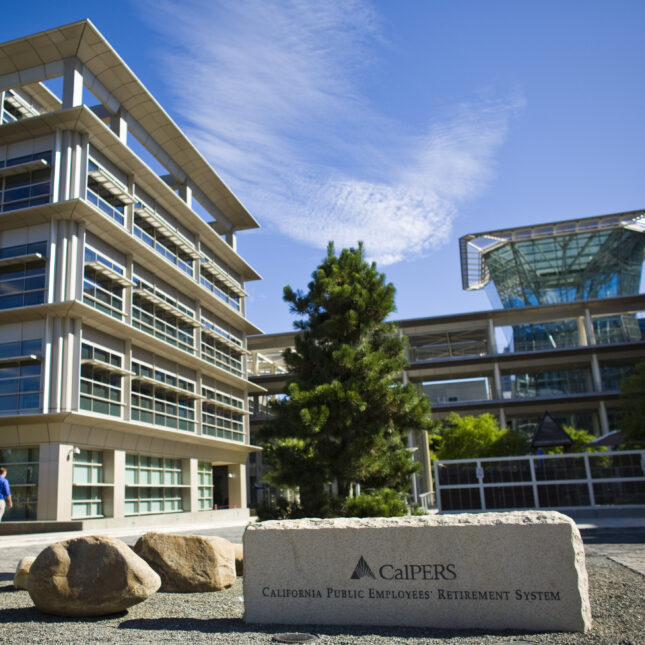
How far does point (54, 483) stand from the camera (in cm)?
2631

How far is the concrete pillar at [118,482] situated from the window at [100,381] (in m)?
2.29

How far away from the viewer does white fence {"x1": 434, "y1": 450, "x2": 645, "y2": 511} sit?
19766 mm

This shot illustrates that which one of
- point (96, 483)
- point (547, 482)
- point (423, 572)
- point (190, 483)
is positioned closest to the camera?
point (423, 572)

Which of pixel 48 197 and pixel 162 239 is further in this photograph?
pixel 162 239

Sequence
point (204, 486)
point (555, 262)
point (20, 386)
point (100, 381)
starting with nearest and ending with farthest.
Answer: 1. point (20, 386)
2. point (100, 381)
3. point (204, 486)
4. point (555, 262)

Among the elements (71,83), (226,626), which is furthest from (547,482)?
(71,83)

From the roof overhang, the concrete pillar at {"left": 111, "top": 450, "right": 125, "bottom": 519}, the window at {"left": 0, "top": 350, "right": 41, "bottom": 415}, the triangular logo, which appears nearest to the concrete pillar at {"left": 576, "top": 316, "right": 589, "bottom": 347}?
the roof overhang

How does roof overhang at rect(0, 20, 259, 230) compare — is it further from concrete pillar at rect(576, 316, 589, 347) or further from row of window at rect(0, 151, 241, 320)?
concrete pillar at rect(576, 316, 589, 347)

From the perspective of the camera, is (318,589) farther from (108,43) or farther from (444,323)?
(444,323)

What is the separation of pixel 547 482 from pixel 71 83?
26.3 metres

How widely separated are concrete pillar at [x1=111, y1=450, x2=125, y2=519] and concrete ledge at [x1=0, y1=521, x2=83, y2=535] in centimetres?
471

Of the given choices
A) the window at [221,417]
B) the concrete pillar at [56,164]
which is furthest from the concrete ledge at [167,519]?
the concrete pillar at [56,164]

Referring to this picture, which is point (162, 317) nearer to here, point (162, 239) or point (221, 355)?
point (162, 239)

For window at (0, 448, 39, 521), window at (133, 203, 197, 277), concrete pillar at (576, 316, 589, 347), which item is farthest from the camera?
concrete pillar at (576, 316, 589, 347)
